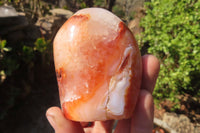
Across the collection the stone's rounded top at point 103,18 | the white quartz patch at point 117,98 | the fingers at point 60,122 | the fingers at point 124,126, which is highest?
the stone's rounded top at point 103,18

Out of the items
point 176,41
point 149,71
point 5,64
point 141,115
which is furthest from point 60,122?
point 5,64

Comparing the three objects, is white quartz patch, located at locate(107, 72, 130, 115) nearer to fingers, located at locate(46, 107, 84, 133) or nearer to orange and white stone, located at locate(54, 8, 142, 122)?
orange and white stone, located at locate(54, 8, 142, 122)

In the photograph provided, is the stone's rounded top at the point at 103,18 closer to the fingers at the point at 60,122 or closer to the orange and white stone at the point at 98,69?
the orange and white stone at the point at 98,69

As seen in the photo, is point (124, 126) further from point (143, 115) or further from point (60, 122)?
point (60, 122)

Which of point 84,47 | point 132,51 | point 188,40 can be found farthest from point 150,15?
point 84,47

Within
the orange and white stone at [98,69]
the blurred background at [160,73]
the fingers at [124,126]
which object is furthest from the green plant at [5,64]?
the fingers at [124,126]

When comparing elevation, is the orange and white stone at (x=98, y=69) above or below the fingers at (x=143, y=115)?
above
